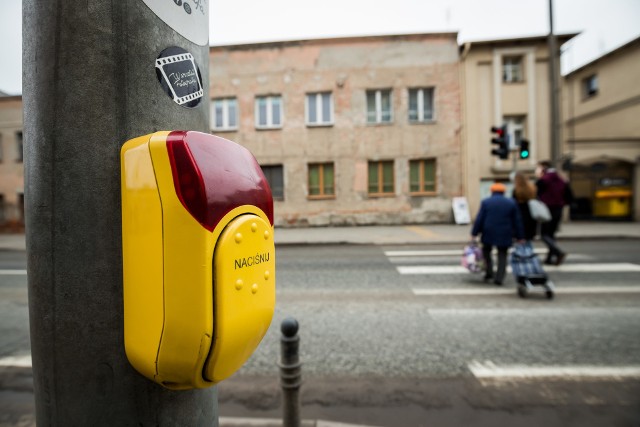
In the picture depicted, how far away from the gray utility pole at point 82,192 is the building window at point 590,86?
26043 mm

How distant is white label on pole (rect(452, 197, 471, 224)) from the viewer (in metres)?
16.5

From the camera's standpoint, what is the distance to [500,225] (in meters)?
5.74

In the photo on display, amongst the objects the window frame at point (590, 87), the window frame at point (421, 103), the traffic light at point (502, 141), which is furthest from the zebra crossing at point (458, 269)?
the window frame at point (590, 87)

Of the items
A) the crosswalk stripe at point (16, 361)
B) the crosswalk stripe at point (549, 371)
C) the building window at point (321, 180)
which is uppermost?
the building window at point (321, 180)

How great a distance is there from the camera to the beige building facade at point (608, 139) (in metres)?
16.8

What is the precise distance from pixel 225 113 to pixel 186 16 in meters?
18.0

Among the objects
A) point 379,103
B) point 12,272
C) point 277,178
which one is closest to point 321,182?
point 277,178

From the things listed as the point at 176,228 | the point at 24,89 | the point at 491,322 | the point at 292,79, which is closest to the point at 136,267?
the point at 176,228

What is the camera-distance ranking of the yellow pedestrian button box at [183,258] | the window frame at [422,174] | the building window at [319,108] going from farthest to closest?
the building window at [319,108]
the window frame at [422,174]
the yellow pedestrian button box at [183,258]

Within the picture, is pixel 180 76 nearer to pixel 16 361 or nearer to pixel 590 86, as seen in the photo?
pixel 16 361

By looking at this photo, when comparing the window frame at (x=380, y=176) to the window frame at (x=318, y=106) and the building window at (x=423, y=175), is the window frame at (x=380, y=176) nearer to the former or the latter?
the building window at (x=423, y=175)

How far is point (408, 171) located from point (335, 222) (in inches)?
164

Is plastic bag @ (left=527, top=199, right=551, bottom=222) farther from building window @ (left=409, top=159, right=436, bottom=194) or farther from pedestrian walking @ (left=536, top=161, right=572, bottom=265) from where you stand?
building window @ (left=409, top=159, right=436, bottom=194)

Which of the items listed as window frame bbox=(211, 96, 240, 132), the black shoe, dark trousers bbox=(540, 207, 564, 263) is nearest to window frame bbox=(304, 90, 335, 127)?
window frame bbox=(211, 96, 240, 132)
